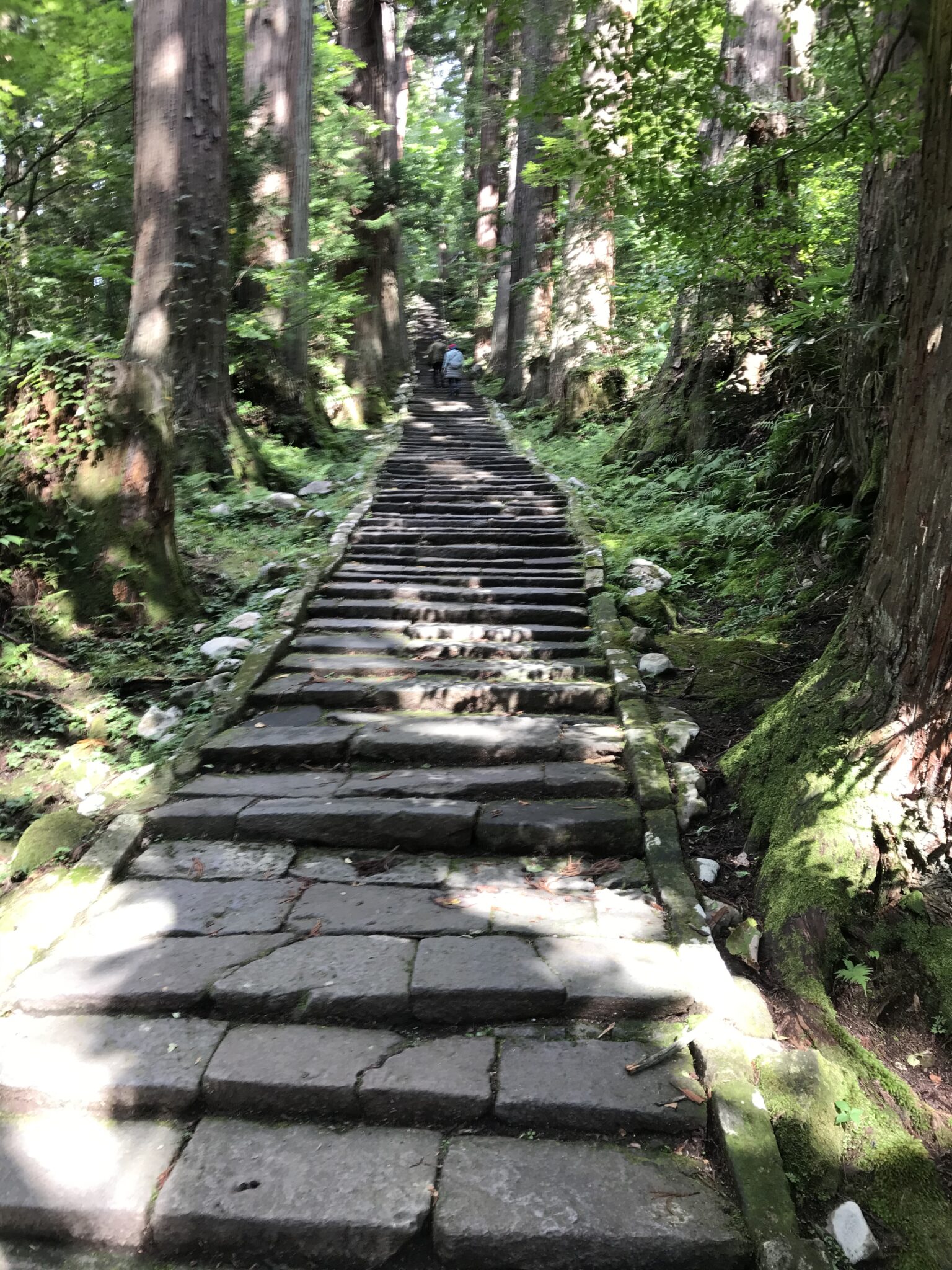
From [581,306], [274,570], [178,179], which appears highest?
[178,179]

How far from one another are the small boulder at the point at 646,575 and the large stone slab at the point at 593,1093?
4577mm

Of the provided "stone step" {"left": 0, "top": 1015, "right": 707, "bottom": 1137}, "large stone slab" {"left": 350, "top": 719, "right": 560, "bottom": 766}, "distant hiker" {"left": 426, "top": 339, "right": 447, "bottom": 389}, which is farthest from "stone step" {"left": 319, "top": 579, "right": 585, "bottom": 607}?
"distant hiker" {"left": 426, "top": 339, "right": 447, "bottom": 389}

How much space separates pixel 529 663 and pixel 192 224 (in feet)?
20.2

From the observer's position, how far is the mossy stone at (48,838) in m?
3.74

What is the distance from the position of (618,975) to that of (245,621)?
4362mm

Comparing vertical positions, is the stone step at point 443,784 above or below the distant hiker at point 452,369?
below

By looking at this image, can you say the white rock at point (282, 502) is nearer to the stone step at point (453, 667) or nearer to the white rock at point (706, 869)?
the stone step at point (453, 667)

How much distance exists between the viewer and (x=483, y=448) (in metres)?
13.9

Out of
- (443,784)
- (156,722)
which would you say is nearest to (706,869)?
(443,784)

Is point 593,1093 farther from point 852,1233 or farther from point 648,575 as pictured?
point 648,575

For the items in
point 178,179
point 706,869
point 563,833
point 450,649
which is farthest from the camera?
point 178,179

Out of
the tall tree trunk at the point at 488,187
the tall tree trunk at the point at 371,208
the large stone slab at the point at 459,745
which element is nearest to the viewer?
the large stone slab at the point at 459,745

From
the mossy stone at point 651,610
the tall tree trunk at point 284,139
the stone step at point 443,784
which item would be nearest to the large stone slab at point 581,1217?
the stone step at point 443,784

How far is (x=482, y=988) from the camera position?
9.55 ft
